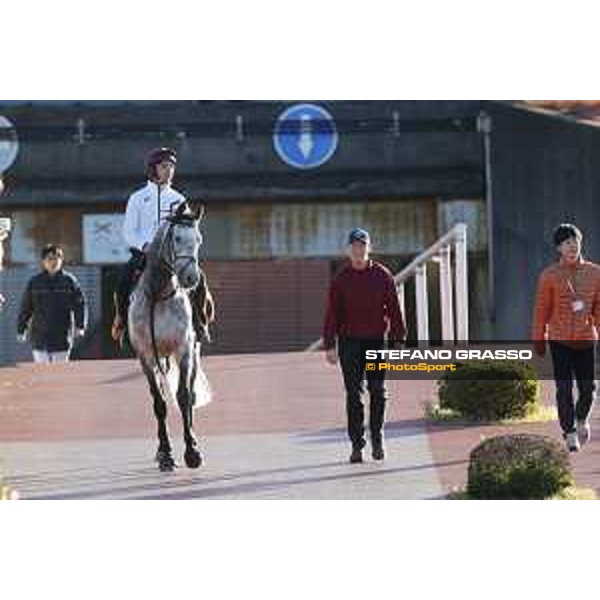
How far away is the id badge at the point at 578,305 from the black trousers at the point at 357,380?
1.26m

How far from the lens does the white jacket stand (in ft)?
53.0

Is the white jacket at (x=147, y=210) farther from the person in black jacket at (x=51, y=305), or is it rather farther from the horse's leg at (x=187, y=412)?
the horse's leg at (x=187, y=412)

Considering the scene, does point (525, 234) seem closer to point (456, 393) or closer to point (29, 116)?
point (456, 393)

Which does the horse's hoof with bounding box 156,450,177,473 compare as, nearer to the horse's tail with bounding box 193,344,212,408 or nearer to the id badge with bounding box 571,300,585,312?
the horse's tail with bounding box 193,344,212,408

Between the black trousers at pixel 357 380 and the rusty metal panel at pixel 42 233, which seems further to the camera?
the black trousers at pixel 357 380

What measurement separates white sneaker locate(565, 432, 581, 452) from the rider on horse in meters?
2.43

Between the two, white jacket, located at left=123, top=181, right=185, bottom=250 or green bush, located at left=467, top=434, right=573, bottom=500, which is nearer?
green bush, located at left=467, top=434, right=573, bottom=500

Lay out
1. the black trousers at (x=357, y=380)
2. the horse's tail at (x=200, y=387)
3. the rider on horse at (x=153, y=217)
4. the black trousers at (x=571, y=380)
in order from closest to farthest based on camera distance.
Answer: the rider on horse at (x=153, y=217) → the black trousers at (x=571, y=380) → the black trousers at (x=357, y=380) → the horse's tail at (x=200, y=387)

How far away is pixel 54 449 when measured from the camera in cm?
1616

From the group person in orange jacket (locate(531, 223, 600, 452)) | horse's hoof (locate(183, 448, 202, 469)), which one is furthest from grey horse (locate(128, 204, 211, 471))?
person in orange jacket (locate(531, 223, 600, 452))

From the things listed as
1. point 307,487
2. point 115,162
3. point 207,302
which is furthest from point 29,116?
point 307,487

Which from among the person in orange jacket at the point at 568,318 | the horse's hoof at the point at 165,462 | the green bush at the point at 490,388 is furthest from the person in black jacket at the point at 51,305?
the person in orange jacket at the point at 568,318

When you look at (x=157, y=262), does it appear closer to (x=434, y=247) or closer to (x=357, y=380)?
(x=357, y=380)

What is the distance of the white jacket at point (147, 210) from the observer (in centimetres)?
1616
